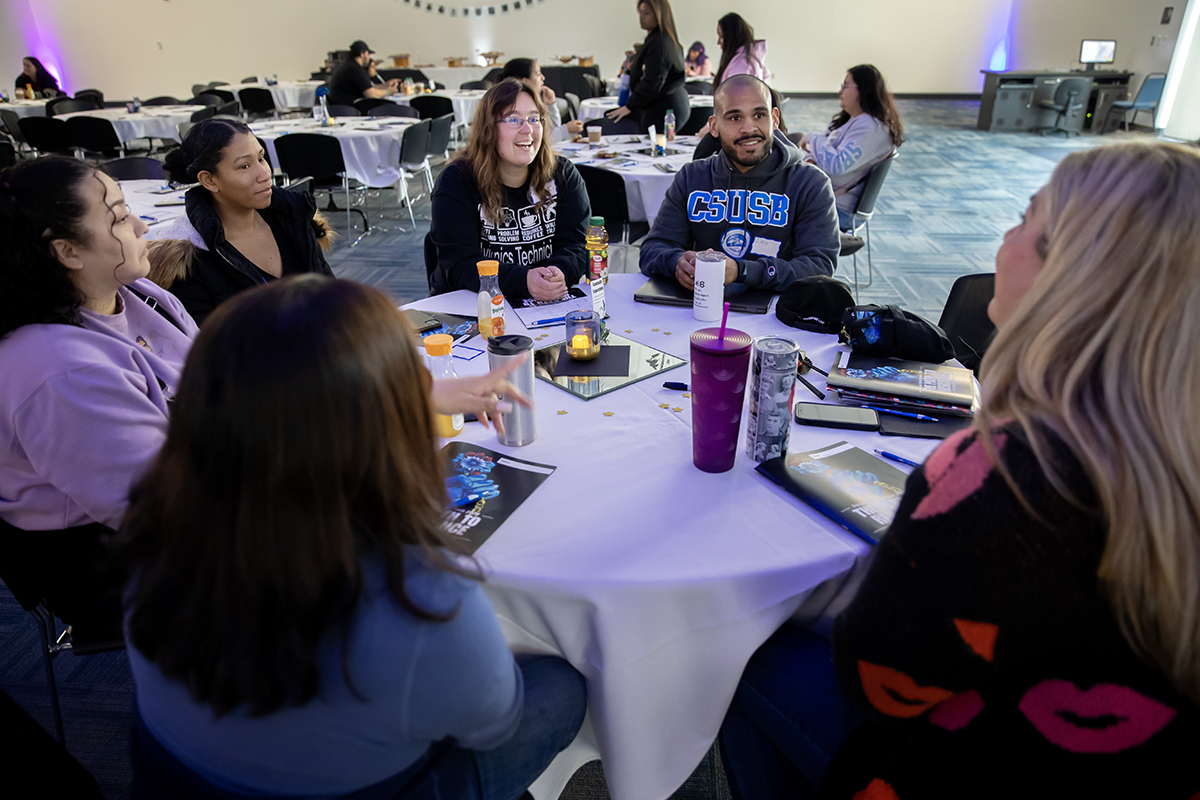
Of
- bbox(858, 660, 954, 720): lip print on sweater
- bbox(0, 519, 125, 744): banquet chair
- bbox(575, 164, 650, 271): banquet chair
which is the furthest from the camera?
bbox(575, 164, 650, 271): banquet chair

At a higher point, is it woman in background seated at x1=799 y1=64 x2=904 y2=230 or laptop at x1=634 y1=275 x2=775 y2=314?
woman in background seated at x1=799 y1=64 x2=904 y2=230

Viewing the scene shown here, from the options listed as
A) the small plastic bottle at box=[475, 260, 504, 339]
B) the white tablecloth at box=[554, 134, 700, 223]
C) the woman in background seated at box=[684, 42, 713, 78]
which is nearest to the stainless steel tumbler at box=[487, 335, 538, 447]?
the small plastic bottle at box=[475, 260, 504, 339]

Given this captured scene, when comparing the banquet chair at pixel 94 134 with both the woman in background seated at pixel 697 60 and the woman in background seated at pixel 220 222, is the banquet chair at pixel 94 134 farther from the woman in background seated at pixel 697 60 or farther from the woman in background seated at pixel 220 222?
the woman in background seated at pixel 697 60

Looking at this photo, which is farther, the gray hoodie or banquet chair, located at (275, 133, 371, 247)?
banquet chair, located at (275, 133, 371, 247)

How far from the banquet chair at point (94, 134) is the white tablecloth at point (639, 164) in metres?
4.64

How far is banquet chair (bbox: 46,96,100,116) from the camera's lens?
23.2ft

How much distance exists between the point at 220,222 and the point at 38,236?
80 centimetres

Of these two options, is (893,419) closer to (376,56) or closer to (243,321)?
(243,321)

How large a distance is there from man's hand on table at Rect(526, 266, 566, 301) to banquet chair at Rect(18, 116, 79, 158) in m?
6.36

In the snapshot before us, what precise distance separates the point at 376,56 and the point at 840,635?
1349 centimetres

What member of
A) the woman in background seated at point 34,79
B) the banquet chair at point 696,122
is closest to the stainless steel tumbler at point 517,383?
the banquet chair at point 696,122

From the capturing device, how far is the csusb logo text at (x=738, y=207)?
213cm

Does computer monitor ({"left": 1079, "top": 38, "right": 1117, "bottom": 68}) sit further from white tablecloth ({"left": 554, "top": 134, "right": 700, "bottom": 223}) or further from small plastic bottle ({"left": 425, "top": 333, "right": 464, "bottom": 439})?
small plastic bottle ({"left": 425, "top": 333, "right": 464, "bottom": 439})

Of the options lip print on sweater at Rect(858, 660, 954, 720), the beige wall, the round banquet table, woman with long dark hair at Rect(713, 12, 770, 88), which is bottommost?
lip print on sweater at Rect(858, 660, 954, 720)
